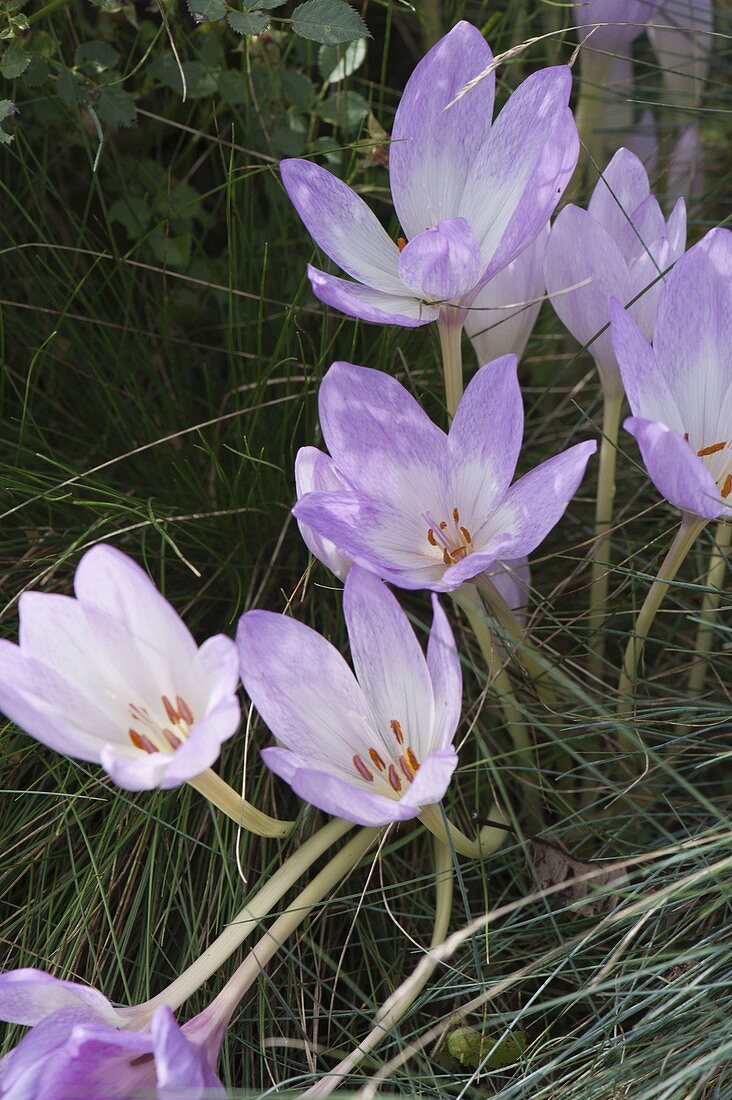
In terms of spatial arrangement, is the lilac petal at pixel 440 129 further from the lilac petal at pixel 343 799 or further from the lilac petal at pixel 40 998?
the lilac petal at pixel 40 998

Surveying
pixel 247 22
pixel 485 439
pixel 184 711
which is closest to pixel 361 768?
pixel 184 711

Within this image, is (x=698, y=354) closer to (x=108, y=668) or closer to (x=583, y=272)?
(x=583, y=272)

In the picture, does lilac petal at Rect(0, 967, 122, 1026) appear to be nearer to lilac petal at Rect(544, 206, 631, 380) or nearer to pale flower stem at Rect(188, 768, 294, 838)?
pale flower stem at Rect(188, 768, 294, 838)

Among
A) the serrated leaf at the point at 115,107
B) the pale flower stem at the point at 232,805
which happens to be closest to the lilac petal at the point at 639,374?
the pale flower stem at the point at 232,805

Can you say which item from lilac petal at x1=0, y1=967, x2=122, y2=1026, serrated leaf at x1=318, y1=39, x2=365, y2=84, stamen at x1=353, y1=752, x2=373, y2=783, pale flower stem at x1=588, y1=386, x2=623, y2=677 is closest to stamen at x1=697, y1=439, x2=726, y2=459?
pale flower stem at x1=588, y1=386, x2=623, y2=677

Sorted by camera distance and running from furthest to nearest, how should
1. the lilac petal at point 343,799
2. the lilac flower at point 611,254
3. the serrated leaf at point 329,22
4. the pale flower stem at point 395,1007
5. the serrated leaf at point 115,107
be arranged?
the serrated leaf at point 115,107 → the serrated leaf at point 329,22 → the lilac flower at point 611,254 → the pale flower stem at point 395,1007 → the lilac petal at point 343,799
